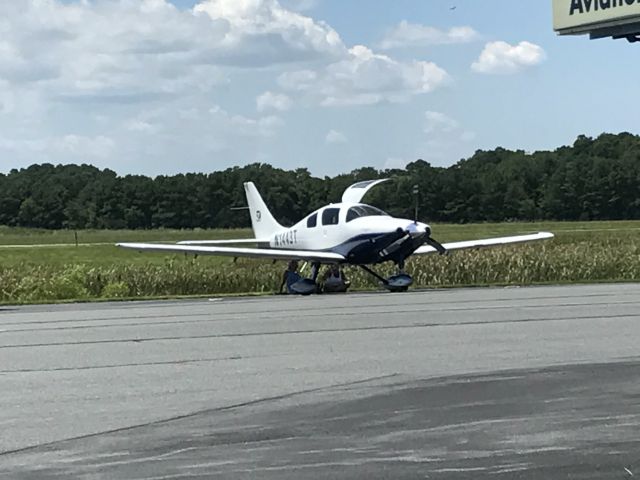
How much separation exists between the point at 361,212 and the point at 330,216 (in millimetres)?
787

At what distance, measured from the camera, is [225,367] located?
36.8ft

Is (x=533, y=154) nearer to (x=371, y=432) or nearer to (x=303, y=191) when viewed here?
(x=303, y=191)

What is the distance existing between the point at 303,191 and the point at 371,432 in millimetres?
76289

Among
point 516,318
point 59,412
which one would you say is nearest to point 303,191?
point 516,318

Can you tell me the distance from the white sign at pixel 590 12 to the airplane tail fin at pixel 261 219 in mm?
14610

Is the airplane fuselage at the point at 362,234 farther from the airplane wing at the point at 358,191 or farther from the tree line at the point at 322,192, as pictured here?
the tree line at the point at 322,192

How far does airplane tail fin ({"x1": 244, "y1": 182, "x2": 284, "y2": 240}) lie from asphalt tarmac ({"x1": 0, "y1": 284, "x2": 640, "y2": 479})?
15.7 m

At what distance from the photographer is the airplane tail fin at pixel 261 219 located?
3238 centimetres

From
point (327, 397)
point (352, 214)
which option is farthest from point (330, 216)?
point (327, 397)

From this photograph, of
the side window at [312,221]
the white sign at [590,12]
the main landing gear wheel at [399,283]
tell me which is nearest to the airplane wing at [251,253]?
the side window at [312,221]

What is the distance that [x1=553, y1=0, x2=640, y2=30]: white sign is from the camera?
38281mm

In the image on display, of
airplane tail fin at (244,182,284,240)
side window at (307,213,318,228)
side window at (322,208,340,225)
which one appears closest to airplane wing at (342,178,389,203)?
side window at (322,208,340,225)

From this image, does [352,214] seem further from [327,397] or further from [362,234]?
[327,397]

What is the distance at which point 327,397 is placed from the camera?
9203 mm
